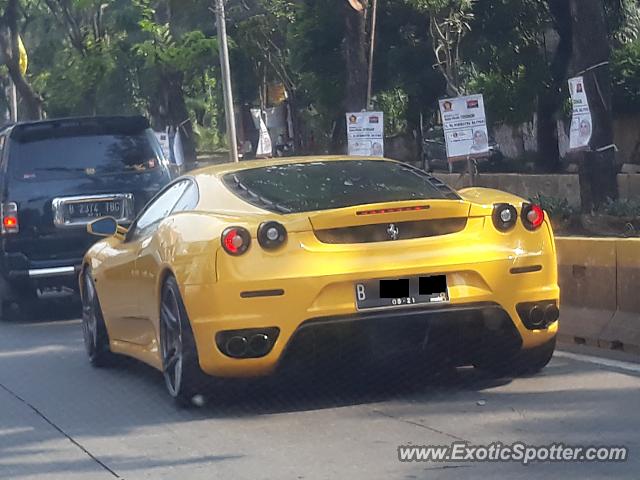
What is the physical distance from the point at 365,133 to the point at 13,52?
710 inches

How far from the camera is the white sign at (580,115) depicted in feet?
50.5

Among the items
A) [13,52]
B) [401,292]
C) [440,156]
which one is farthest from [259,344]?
[13,52]

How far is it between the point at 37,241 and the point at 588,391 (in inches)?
259

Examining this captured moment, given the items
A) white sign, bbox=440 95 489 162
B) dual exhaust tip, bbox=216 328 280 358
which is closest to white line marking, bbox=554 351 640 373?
dual exhaust tip, bbox=216 328 280 358

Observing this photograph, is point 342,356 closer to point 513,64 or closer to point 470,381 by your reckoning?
point 470,381

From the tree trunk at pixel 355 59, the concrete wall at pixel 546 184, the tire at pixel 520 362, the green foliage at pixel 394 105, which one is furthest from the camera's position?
the green foliage at pixel 394 105

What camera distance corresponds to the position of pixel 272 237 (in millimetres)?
7031

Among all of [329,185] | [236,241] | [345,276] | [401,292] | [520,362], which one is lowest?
[520,362]

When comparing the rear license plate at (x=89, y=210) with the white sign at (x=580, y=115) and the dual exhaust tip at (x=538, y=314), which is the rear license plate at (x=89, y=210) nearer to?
the white sign at (x=580, y=115)

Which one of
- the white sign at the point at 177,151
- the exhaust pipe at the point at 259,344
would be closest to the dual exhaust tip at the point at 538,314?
the exhaust pipe at the point at 259,344

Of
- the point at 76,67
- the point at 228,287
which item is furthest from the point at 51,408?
the point at 76,67

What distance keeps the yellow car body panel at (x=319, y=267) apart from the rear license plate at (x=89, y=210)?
Answer: 5044 millimetres

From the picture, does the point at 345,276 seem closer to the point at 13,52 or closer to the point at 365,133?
the point at 365,133

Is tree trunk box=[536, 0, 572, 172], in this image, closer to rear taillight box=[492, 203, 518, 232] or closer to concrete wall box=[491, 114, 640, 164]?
concrete wall box=[491, 114, 640, 164]
